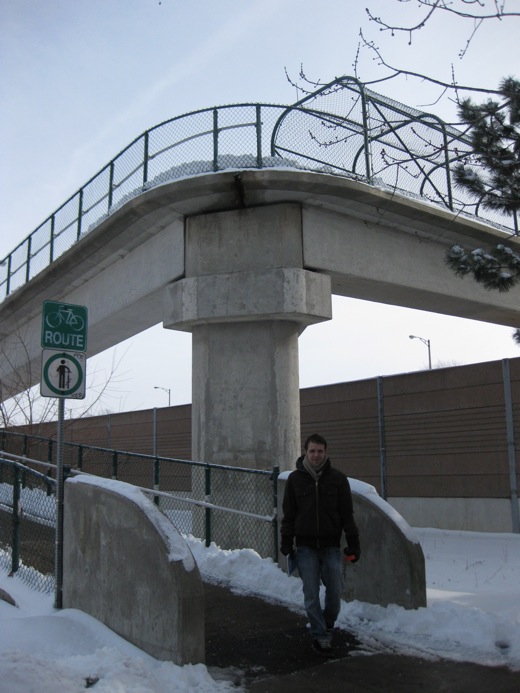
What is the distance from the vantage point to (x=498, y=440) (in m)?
12.2

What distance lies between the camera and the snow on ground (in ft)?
14.7

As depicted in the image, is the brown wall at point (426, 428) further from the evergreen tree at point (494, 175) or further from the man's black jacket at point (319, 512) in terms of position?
the man's black jacket at point (319, 512)

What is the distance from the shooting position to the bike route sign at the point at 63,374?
679cm

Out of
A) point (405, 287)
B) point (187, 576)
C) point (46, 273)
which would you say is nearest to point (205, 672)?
point (187, 576)

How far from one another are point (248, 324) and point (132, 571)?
5585 mm

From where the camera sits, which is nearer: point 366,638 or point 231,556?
point 366,638

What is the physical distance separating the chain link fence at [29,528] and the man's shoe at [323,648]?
315 centimetres

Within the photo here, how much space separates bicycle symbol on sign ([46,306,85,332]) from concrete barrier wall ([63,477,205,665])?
1.64 meters

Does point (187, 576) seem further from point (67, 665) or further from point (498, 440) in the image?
point (498, 440)

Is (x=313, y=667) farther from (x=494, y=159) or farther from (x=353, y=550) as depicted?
(x=494, y=159)

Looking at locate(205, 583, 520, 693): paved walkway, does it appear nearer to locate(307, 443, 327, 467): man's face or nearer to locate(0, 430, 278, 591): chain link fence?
locate(307, 443, 327, 467): man's face

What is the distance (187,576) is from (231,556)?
373 cm

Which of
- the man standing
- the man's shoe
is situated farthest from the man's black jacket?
the man's shoe

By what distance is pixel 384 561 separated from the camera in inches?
256
